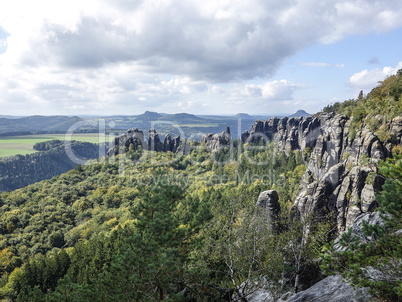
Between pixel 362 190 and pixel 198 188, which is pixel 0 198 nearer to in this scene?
pixel 198 188

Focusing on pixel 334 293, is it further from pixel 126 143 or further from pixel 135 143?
pixel 126 143

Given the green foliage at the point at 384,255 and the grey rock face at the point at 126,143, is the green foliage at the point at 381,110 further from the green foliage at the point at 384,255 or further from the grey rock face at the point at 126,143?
the grey rock face at the point at 126,143

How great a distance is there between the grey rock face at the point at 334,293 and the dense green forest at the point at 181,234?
0.84m

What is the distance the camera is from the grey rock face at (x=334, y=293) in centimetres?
1116

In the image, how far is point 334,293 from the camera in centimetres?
1312

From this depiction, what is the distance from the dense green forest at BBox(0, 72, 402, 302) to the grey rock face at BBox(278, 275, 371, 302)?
2.77 ft

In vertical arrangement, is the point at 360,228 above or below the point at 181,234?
below

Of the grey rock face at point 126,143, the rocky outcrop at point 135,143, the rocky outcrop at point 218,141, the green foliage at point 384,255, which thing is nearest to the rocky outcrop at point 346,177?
the green foliage at point 384,255

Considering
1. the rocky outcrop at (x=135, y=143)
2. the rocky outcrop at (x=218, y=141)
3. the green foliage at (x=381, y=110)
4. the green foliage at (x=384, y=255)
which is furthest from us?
the rocky outcrop at (x=218, y=141)

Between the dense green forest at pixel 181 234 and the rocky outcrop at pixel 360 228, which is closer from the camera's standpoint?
the dense green forest at pixel 181 234

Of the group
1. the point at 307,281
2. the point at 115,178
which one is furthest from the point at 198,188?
the point at 307,281

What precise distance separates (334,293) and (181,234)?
952cm

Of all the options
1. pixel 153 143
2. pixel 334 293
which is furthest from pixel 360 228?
pixel 153 143

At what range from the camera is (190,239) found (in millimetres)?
18531
